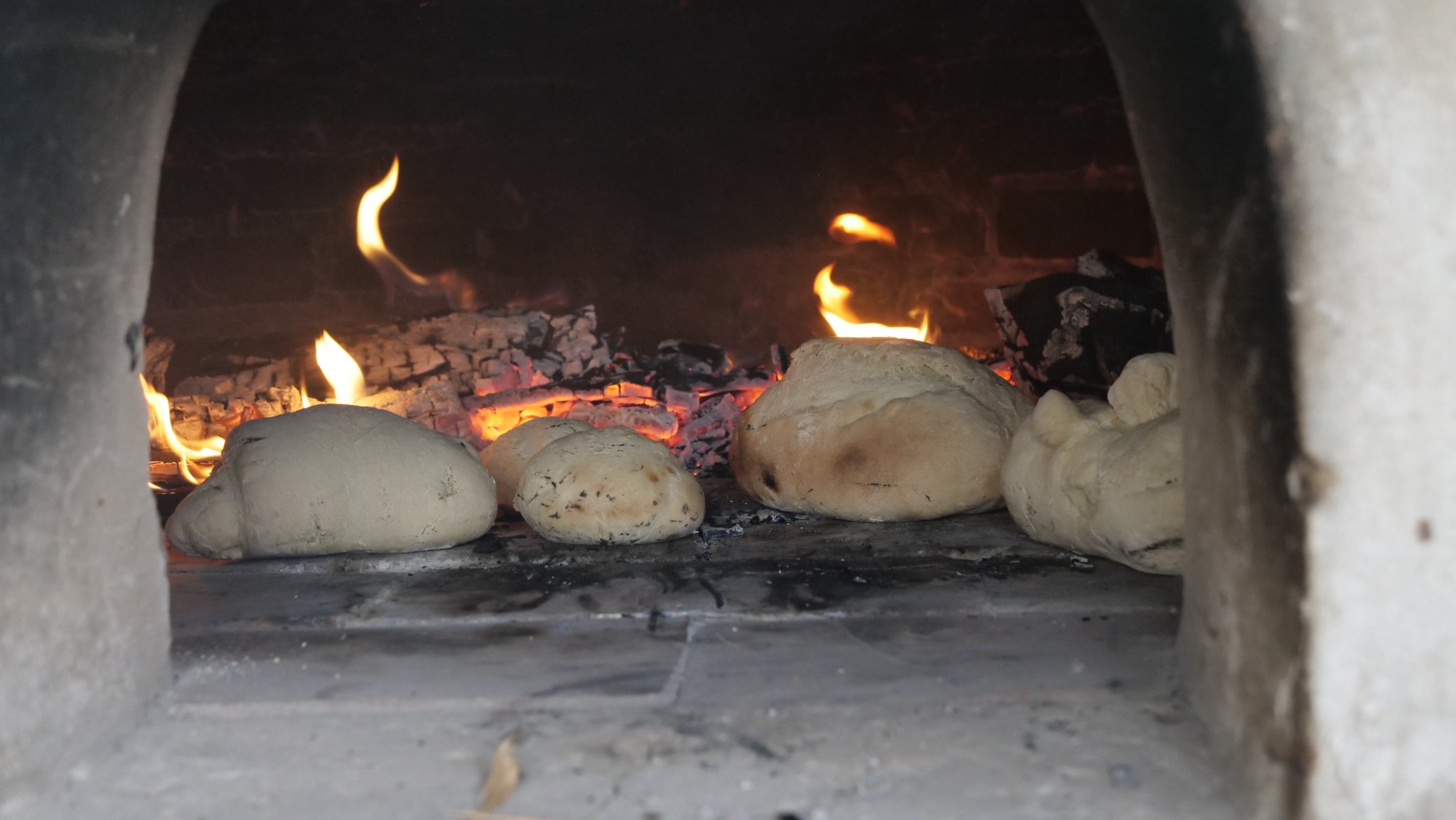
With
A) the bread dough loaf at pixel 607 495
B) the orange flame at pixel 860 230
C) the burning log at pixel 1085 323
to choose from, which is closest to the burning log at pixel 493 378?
the orange flame at pixel 860 230

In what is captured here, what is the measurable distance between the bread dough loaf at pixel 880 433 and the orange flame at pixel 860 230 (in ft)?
4.27

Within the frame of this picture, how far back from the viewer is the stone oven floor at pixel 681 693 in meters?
1.68

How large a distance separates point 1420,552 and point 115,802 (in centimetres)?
181

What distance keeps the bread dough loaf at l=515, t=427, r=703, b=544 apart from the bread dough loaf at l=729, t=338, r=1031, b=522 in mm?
363

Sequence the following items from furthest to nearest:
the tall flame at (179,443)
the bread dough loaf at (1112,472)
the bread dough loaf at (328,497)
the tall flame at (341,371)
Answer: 1. the tall flame at (341,371)
2. the tall flame at (179,443)
3. the bread dough loaf at (328,497)
4. the bread dough loaf at (1112,472)

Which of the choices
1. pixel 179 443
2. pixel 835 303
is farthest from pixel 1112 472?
pixel 179 443

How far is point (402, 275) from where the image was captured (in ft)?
16.4

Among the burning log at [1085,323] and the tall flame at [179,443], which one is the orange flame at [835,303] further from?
the tall flame at [179,443]

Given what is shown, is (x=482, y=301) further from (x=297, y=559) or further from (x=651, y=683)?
(x=651, y=683)

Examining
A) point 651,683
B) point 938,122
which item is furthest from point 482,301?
point 651,683

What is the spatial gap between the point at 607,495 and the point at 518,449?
0.60m

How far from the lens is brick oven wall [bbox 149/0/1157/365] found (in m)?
4.74

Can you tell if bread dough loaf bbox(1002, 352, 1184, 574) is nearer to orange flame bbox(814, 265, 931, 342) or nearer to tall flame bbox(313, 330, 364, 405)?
orange flame bbox(814, 265, 931, 342)

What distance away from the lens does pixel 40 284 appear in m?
1.68
